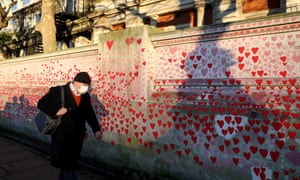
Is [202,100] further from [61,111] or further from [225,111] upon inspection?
[61,111]

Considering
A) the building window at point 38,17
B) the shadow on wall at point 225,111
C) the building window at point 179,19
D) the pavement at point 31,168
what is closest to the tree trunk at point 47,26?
the pavement at point 31,168

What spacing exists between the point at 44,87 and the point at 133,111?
10.5ft

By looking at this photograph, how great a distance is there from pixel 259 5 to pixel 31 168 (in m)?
10.5

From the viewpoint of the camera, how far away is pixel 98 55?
15.6ft

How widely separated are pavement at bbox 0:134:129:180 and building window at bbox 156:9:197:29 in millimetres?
9922

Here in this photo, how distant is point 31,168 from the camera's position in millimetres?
4566

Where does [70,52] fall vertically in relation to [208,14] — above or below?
below

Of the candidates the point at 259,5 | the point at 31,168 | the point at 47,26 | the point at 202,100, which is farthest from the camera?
the point at 259,5

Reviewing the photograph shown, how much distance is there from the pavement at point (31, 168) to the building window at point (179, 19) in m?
9.92

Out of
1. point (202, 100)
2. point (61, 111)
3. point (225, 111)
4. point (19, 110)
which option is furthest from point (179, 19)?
point (61, 111)

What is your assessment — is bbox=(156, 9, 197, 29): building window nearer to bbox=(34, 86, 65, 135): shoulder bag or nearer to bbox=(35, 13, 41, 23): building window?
bbox=(34, 86, 65, 135): shoulder bag

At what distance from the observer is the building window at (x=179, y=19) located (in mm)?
12781

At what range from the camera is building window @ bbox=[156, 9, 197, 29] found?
1278cm

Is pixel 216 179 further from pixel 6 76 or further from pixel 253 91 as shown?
pixel 6 76
